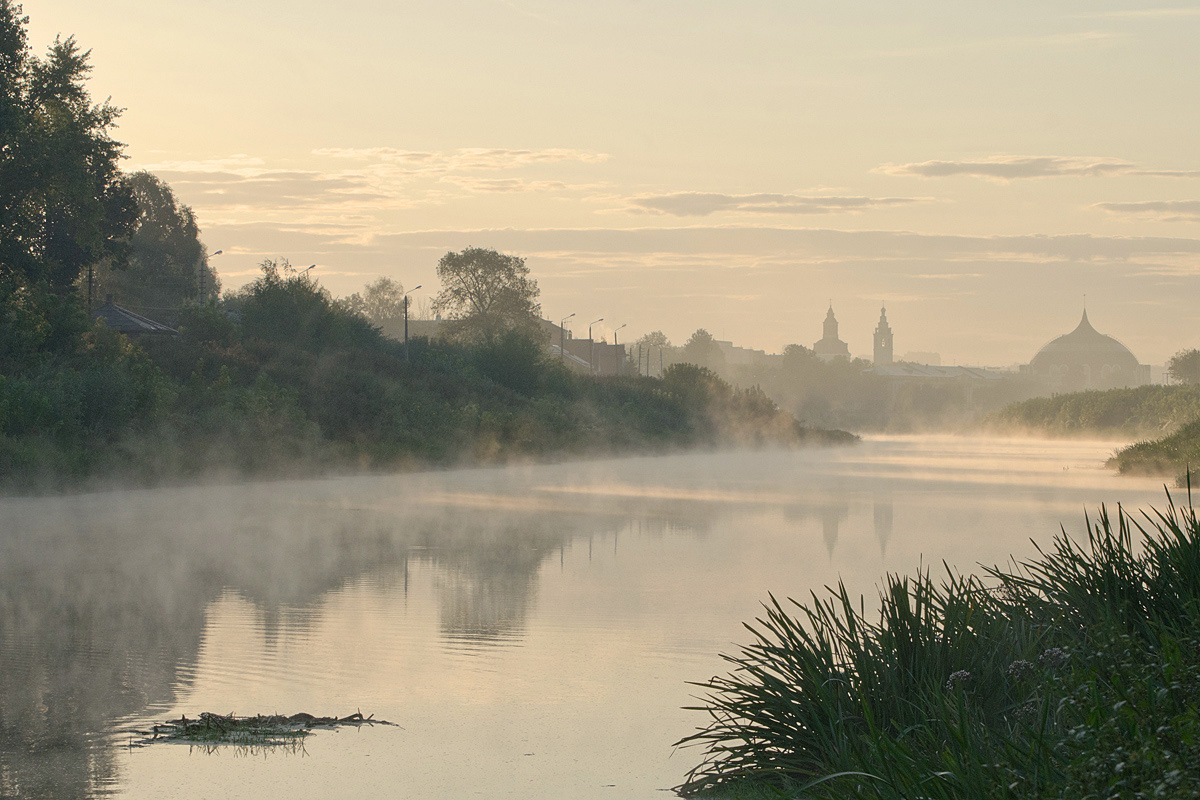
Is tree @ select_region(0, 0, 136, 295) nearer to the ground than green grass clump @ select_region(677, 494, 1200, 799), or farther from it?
farther from it

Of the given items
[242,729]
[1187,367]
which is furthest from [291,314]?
[1187,367]

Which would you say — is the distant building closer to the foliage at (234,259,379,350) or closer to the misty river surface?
the foliage at (234,259,379,350)

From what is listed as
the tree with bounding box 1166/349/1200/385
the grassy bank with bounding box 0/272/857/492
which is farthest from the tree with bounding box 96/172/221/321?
the tree with bounding box 1166/349/1200/385

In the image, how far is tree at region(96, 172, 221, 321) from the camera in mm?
69688

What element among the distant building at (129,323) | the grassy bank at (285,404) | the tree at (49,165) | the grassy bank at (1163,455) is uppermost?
the tree at (49,165)

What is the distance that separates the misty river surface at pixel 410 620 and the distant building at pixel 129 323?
74.0 ft

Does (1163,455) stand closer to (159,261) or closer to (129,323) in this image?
(129,323)

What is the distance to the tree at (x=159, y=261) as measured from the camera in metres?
69.7

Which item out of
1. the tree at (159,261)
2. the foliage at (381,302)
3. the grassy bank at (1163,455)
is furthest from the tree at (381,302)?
the grassy bank at (1163,455)

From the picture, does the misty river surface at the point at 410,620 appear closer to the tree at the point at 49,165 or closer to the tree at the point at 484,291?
the tree at the point at 49,165

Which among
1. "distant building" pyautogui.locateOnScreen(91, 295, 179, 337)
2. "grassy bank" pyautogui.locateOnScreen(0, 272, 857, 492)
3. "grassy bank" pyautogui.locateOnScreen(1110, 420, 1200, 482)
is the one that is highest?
"distant building" pyautogui.locateOnScreen(91, 295, 179, 337)

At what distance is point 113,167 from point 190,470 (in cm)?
1465

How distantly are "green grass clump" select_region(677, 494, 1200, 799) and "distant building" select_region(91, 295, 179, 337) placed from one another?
47.8m

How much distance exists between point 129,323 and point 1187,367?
113 m
